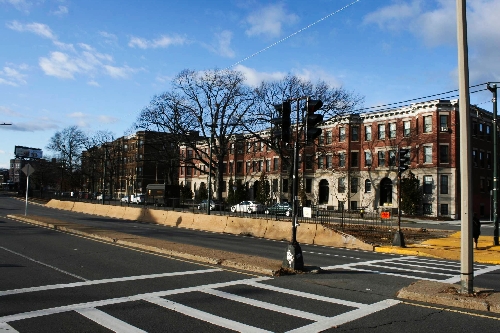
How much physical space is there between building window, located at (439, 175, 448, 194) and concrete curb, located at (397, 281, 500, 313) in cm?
4554

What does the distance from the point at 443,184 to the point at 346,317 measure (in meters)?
48.9

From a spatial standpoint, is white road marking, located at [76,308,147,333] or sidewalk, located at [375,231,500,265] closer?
white road marking, located at [76,308,147,333]

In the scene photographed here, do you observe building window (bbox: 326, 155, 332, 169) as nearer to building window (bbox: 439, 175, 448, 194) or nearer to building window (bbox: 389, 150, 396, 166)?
building window (bbox: 389, 150, 396, 166)

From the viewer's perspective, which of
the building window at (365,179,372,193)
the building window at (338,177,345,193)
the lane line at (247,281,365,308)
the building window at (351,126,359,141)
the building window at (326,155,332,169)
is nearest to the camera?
the lane line at (247,281,365,308)

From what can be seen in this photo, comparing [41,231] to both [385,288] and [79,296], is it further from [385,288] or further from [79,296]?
[385,288]

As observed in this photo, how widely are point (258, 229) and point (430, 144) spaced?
34414 millimetres

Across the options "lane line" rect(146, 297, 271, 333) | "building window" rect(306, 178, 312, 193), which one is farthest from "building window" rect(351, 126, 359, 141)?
"lane line" rect(146, 297, 271, 333)

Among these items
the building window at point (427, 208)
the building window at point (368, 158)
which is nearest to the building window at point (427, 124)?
the building window at point (368, 158)

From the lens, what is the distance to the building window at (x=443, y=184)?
167ft

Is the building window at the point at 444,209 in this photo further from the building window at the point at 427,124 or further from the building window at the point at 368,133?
the building window at the point at 368,133

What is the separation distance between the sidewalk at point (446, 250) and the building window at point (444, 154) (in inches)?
1229

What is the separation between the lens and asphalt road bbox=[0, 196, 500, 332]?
6.56 metres

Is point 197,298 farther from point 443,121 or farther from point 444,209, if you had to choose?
point 443,121

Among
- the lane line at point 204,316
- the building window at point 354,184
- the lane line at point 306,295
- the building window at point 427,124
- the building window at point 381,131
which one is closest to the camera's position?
the lane line at point 204,316
